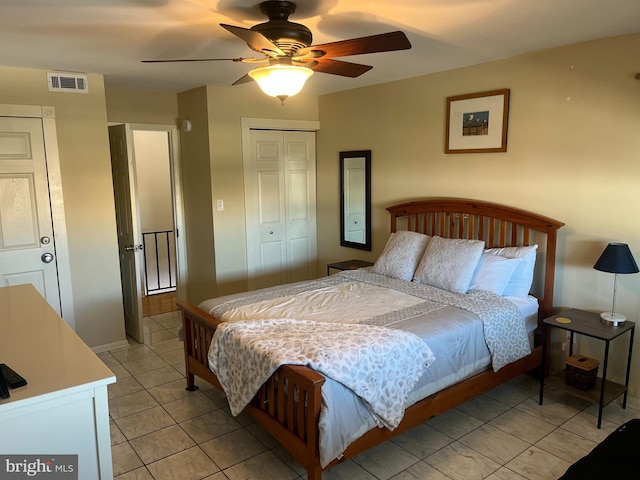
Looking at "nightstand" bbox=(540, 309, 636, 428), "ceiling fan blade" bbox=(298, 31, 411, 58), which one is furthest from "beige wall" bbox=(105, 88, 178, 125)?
"nightstand" bbox=(540, 309, 636, 428)

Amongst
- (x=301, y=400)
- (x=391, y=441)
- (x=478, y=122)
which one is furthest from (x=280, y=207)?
(x=301, y=400)

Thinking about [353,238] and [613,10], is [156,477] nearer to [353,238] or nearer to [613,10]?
[353,238]

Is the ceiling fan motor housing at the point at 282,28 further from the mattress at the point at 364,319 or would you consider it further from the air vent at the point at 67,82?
the air vent at the point at 67,82

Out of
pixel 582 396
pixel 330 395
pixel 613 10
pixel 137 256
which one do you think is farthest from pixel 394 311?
pixel 137 256

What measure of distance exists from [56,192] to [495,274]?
11.6ft

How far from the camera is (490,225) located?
375 centimetres

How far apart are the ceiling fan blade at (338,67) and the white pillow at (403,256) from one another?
1697 millimetres

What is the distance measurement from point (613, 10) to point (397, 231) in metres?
2.46

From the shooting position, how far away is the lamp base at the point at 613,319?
2951 millimetres

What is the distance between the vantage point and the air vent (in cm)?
371

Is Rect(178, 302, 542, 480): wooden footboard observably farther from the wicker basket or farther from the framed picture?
the framed picture

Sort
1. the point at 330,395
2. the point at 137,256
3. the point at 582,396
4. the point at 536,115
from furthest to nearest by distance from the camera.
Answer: the point at 137,256 → the point at 536,115 → the point at 582,396 → the point at 330,395

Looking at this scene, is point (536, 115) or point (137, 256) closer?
point (536, 115)

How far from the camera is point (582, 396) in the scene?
297 centimetres
